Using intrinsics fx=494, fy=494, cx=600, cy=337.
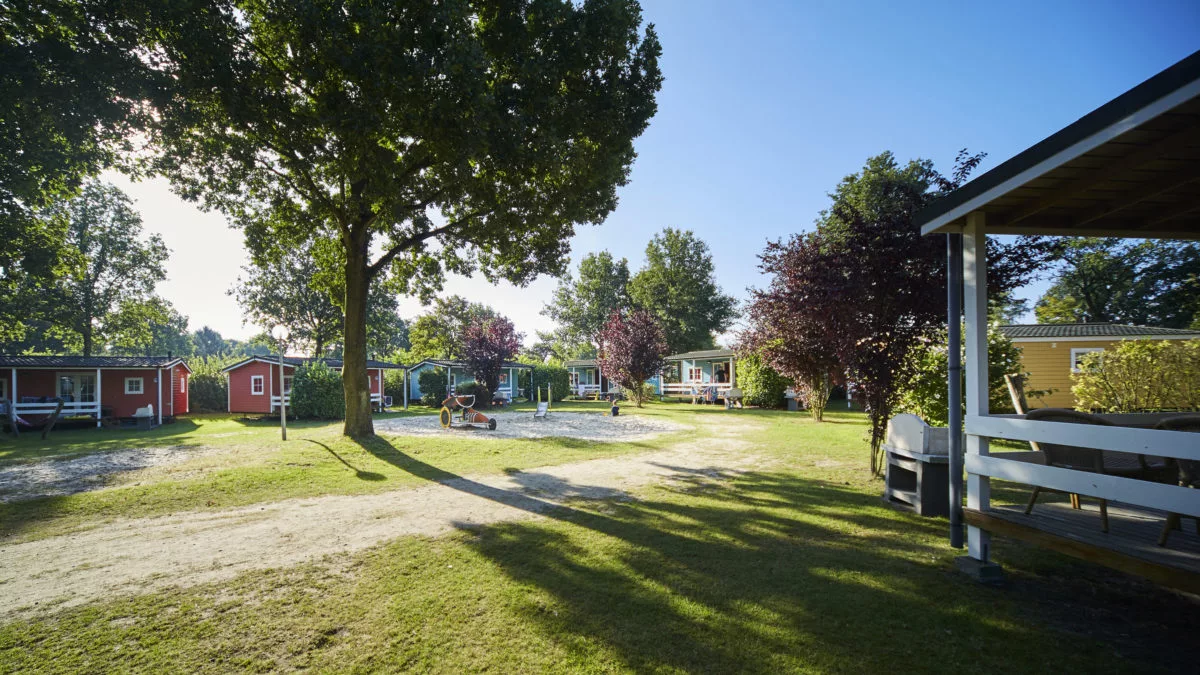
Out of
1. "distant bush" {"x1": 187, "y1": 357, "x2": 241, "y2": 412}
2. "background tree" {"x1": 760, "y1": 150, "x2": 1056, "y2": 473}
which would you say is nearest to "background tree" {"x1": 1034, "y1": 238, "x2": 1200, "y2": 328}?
"background tree" {"x1": 760, "y1": 150, "x2": 1056, "y2": 473}

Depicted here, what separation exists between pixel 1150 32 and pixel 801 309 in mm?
10977

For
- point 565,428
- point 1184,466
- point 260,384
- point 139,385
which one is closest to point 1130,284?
point 565,428

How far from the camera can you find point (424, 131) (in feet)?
32.8

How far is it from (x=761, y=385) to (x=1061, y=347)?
12716 mm

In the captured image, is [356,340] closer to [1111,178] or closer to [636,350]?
[1111,178]

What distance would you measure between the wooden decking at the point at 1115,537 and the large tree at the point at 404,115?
9463 mm

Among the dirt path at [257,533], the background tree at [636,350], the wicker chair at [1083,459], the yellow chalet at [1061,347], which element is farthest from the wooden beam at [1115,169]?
the background tree at [636,350]

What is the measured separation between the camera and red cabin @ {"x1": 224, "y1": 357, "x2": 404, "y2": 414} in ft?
92.3

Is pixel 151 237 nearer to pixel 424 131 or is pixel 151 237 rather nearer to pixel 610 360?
pixel 610 360

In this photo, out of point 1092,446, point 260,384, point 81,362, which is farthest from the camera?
point 260,384

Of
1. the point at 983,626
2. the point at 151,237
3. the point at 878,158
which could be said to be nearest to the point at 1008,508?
the point at 983,626

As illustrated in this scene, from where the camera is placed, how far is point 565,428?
704 inches

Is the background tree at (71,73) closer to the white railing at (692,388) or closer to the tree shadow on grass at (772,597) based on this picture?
the tree shadow on grass at (772,597)

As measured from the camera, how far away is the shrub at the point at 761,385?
27000 millimetres
